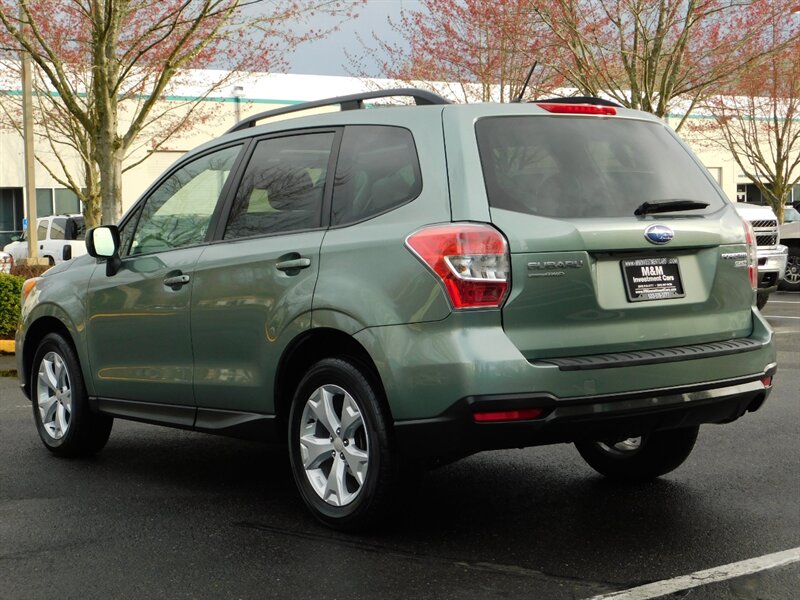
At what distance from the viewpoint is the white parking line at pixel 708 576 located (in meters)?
4.23

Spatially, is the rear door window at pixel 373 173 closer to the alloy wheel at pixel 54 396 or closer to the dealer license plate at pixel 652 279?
the dealer license plate at pixel 652 279

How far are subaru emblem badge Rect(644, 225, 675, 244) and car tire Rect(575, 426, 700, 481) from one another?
4.34 ft

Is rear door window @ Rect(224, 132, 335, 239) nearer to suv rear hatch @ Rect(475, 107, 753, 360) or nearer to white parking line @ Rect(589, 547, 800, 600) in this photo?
suv rear hatch @ Rect(475, 107, 753, 360)

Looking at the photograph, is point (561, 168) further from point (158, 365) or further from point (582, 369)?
point (158, 365)

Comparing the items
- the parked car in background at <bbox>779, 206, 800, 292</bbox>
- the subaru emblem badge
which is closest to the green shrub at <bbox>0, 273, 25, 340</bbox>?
the subaru emblem badge

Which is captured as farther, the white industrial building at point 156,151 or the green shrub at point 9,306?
the white industrial building at point 156,151

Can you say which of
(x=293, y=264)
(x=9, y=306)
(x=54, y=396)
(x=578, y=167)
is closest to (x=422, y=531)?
(x=293, y=264)

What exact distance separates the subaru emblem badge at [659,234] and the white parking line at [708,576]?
1.33m

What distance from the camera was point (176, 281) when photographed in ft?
19.7

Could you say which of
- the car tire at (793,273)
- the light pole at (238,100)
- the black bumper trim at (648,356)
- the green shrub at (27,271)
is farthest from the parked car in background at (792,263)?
the light pole at (238,100)

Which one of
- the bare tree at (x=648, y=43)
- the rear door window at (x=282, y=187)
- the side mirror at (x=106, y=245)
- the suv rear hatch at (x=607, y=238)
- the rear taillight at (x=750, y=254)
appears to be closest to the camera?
the suv rear hatch at (x=607, y=238)

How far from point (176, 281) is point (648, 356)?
2.49 m

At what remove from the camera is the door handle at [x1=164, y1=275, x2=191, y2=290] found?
5977 millimetres

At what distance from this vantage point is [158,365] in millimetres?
6211
